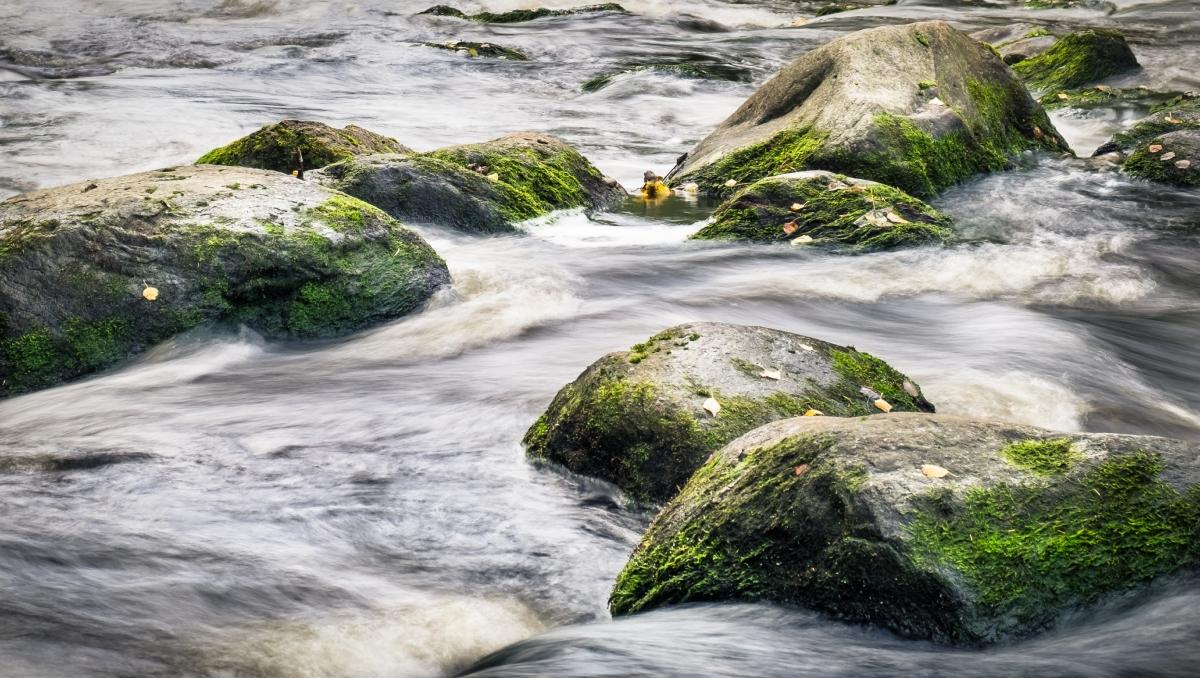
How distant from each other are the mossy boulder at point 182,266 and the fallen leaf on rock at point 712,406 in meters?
2.77

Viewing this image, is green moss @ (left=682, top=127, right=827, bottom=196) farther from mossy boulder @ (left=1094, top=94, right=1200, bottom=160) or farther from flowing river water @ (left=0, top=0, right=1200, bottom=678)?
mossy boulder @ (left=1094, top=94, right=1200, bottom=160)

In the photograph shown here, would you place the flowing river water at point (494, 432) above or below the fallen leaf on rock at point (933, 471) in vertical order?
below

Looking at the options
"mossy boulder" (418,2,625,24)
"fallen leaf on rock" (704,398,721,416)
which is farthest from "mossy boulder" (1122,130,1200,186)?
"mossy boulder" (418,2,625,24)

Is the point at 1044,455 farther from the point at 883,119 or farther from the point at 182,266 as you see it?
the point at 883,119

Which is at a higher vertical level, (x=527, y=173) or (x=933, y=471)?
(x=933, y=471)

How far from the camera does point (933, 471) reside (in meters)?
3.29

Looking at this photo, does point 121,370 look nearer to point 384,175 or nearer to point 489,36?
point 384,175

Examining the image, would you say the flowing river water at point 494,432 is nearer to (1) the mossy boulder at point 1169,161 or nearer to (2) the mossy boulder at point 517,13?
(1) the mossy boulder at point 1169,161

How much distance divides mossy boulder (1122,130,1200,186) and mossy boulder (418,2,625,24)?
1313cm

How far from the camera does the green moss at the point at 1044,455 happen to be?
11.1ft

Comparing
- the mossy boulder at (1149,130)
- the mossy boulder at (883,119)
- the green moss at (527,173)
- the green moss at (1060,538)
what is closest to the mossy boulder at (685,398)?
the green moss at (1060,538)

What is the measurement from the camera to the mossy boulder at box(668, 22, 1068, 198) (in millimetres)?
9031

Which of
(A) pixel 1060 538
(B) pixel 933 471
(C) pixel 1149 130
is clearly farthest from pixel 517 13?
(A) pixel 1060 538

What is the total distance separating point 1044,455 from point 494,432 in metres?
2.60
